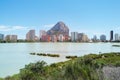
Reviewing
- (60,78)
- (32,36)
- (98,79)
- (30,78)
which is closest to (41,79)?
(30,78)

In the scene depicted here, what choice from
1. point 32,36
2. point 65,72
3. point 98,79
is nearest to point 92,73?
point 98,79

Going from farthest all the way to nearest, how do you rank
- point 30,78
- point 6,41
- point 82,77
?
1. point 6,41
2. point 30,78
3. point 82,77

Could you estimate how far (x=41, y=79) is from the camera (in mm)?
10633

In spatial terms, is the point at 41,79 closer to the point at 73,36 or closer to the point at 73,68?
the point at 73,68

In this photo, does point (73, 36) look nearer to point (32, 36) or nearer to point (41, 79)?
point (32, 36)

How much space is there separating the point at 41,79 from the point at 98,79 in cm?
283

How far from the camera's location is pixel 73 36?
184m

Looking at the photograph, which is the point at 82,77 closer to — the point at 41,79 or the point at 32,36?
the point at 41,79

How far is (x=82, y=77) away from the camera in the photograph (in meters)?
8.25

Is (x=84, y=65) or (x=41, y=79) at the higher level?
(x=84, y=65)

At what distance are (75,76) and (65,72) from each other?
0.42 m

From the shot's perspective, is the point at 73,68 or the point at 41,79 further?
the point at 41,79

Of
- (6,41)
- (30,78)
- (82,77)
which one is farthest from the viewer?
(6,41)

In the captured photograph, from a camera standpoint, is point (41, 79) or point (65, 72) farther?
point (41, 79)
